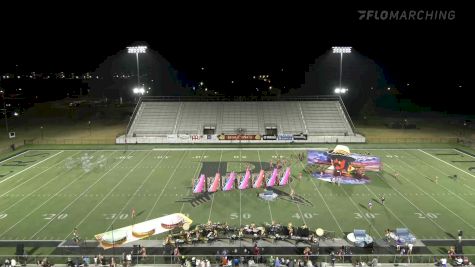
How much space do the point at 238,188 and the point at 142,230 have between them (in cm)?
1109

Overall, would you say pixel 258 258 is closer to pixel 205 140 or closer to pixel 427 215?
pixel 427 215

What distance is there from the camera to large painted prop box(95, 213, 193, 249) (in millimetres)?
23203

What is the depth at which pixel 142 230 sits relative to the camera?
2484 cm

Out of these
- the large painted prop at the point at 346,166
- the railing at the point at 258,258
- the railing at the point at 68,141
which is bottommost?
the railing at the point at 258,258

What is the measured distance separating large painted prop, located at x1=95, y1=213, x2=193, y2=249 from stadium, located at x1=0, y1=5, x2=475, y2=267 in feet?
0.34

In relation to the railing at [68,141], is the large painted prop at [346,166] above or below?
below

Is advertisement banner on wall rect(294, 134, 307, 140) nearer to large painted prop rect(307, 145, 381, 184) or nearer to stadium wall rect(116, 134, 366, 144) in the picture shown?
stadium wall rect(116, 134, 366, 144)

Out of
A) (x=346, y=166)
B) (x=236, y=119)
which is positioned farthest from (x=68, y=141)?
(x=346, y=166)

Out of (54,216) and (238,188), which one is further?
(238,188)

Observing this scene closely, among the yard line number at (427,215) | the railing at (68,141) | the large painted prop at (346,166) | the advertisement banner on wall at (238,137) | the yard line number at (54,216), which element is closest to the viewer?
the yard line number at (427,215)

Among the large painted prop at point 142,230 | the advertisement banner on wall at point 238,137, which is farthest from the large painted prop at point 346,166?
the advertisement banner on wall at point 238,137

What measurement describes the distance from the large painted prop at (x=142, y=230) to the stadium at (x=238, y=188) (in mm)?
104

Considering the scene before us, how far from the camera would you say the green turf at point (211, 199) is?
26297 mm

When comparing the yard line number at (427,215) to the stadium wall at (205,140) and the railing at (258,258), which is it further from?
the stadium wall at (205,140)
